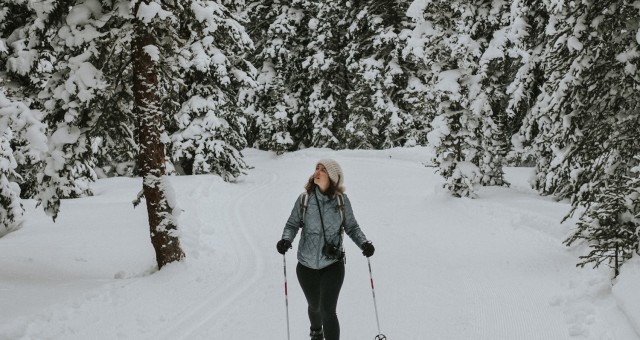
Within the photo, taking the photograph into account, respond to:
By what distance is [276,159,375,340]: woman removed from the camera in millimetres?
5574

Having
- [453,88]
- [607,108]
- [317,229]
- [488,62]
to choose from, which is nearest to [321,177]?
[317,229]

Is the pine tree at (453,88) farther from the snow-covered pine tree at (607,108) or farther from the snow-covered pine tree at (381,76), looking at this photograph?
the snow-covered pine tree at (381,76)

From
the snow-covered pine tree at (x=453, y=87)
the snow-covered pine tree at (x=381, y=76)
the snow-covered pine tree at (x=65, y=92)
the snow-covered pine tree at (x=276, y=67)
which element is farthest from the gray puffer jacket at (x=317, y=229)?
the snow-covered pine tree at (x=276, y=67)

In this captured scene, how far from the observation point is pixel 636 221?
7410 millimetres

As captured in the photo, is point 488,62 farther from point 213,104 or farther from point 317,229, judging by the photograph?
point 317,229

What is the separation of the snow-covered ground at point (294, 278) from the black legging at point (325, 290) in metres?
1.61

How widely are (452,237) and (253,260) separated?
4898 millimetres

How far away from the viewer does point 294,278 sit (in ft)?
32.7

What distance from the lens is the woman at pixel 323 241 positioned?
18.3 feet

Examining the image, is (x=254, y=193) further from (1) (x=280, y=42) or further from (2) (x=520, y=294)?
(1) (x=280, y=42)

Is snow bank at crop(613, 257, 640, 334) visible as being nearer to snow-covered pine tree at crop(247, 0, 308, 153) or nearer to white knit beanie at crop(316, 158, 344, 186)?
white knit beanie at crop(316, 158, 344, 186)

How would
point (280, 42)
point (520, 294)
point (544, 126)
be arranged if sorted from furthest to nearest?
point (280, 42) < point (544, 126) < point (520, 294)

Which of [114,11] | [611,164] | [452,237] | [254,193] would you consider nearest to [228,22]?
[254,193]

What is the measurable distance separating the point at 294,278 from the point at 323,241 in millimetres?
4610
